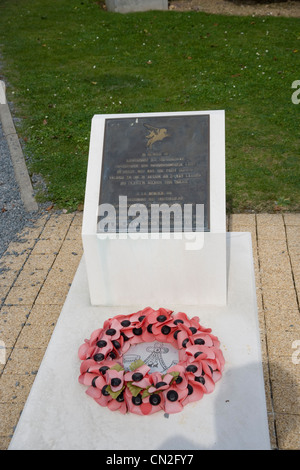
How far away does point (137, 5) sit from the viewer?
14.0 m

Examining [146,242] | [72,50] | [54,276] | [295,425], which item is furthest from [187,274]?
[72,50]

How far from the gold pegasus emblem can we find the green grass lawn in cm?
227

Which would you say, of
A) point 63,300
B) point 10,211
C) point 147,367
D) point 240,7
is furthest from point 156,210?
point 240,7

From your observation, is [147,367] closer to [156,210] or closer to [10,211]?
[156,210]

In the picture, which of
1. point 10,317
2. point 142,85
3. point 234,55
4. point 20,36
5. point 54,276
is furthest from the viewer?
point 20,36

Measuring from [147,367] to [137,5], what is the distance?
13.0 metres

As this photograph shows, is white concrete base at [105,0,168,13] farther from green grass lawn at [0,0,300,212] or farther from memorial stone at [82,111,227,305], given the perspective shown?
memorial stone at [82,111,227,305]

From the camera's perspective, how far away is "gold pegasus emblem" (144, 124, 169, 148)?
435 centimetres

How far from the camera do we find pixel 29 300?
5.05 metres

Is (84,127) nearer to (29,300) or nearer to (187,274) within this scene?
(29,300)

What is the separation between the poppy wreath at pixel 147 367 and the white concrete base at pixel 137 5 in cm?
1236

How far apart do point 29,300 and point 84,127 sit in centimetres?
451

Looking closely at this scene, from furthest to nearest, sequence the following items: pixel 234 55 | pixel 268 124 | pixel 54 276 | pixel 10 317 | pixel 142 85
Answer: pixel 234 55
pixel 142 85
pixel 268 124
pixel 54 276
pixel 10 317

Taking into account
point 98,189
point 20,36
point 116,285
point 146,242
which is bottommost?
point 20,36
